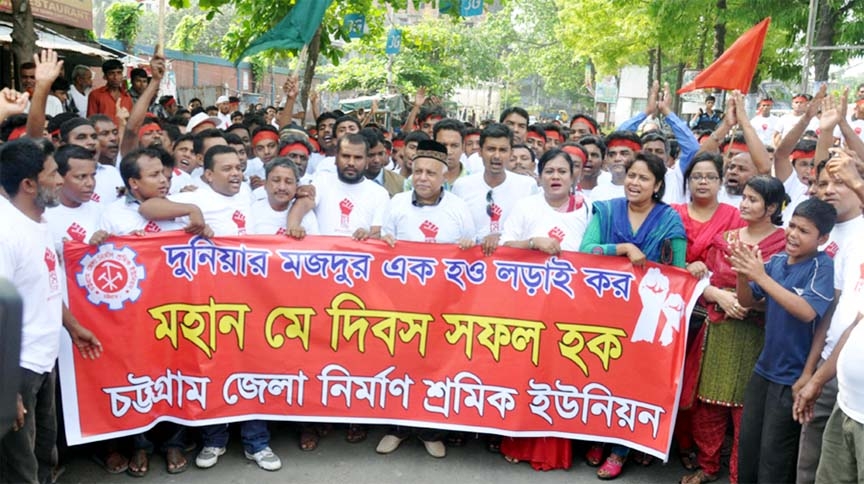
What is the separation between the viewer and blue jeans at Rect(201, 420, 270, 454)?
4766mm

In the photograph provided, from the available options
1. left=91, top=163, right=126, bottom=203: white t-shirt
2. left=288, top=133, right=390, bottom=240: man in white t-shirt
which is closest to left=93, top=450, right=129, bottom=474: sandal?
left=91, top=163, right=126, bottom=203: white t-shirt

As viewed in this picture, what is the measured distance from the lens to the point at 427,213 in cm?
512

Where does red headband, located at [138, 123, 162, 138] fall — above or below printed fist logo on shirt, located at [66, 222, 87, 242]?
above

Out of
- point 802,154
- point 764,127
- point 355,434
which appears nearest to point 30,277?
point 355,434

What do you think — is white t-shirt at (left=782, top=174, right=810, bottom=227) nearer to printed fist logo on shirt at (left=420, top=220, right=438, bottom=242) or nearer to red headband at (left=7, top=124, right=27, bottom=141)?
printed fist logo on shirt at (left=420, top=220, right=438, bottom=242)

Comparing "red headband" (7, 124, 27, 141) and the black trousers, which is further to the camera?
"red headband" (7, 124, 27, 141)

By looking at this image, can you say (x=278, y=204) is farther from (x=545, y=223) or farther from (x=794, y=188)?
(x=794, y=188)

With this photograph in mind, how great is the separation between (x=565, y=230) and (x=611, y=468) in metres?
1.47

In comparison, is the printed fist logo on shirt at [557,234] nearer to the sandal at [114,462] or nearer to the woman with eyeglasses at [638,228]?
the woman with eyeglasses at [638,228]

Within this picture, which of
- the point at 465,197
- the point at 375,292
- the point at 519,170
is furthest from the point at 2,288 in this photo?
the point at 519,170

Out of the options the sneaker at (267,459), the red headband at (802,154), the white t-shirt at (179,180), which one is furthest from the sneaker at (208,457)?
the red headband at (802,154)

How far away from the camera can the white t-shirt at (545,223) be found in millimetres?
4953

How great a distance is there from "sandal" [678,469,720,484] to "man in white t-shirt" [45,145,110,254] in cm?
365

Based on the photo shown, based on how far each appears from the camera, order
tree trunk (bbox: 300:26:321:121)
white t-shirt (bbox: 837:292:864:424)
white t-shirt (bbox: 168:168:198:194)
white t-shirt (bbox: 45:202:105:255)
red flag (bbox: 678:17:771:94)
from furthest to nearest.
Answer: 1. tree trunk (bbox: 300:26:321:121)
2. red flag (bbox: 678:17:771:94)
3. white t-shirt (bbox: 168:168:198:194)
4. white t-shirt (bbox: 45:202:105:255)
5. white t-shirt (bbox: 837:292:864:424)
